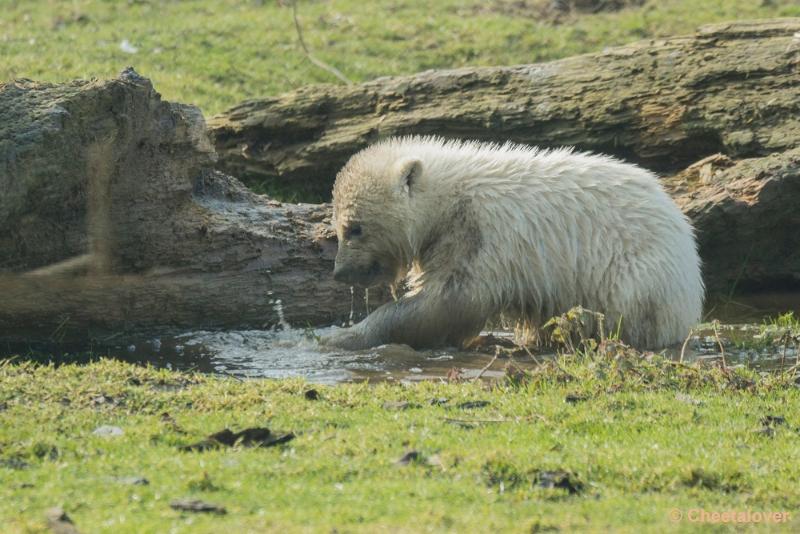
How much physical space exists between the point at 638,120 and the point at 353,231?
3.54 metres

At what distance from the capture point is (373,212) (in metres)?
9.05

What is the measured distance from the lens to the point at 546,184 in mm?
9148

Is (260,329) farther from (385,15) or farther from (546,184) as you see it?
(385,15)

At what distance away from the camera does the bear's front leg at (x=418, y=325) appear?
8.78 meters

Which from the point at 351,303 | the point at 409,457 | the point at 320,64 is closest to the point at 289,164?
the point at 351,303

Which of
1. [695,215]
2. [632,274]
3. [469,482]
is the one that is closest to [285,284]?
[632,274]

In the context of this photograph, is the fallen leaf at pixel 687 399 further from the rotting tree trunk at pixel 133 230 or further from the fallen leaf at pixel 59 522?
the fallen leaf at pixel 59 522

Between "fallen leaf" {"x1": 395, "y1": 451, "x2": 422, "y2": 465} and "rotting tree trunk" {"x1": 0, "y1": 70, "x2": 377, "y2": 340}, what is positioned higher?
"rotting tree trunk" {"x1": 0, "y1": 70, "x2": 377, "y2": 340}

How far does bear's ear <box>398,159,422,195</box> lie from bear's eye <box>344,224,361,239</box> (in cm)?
→ 49

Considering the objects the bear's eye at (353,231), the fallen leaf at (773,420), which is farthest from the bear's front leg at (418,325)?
the fallen leaf at (773,420)

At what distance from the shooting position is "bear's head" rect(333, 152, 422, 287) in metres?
8.98

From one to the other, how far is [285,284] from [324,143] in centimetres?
273

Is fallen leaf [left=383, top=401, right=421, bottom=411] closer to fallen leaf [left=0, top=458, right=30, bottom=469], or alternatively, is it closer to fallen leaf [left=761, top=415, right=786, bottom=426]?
fallen leaf [left=761, top=415, right=786, bottom=426]

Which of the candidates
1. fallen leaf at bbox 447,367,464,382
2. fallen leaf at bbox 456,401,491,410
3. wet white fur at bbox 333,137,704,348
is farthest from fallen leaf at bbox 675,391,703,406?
wet white fur at bbox 333,137,704,348
